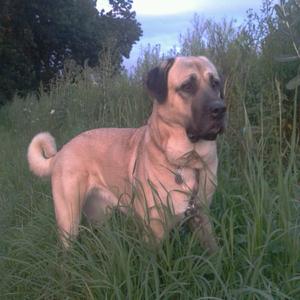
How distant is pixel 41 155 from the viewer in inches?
183

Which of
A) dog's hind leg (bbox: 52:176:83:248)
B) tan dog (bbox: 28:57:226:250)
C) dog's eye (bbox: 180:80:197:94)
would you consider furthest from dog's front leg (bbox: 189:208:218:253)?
dog's hind leg (bbox: 52:176:83:248)

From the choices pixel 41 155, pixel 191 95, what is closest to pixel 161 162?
pixel 191 95

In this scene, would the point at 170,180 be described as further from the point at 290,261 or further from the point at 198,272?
the point at 290,261

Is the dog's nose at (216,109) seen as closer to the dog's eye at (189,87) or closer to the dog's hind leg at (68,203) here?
the dog's eye at (189,87)

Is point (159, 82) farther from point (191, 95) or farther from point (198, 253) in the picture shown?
point (198, 253)

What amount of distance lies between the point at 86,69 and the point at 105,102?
1.70 m

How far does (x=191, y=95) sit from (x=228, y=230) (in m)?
0.90

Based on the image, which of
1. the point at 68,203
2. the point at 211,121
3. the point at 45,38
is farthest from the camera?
the point at 45,38

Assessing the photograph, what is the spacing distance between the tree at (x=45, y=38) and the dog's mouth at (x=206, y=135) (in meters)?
17.0

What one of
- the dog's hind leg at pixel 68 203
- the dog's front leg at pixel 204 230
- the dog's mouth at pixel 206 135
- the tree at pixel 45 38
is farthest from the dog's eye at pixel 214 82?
the tree at pixel 45 38

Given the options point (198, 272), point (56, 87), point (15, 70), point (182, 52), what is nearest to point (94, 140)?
point (198, 272)

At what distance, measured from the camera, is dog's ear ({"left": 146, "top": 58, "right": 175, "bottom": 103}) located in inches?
145

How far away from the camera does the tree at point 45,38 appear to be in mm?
21219

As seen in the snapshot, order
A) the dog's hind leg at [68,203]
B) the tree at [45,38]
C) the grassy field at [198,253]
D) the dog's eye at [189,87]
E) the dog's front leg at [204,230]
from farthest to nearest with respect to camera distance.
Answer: the tree at [45,38]
the dog's hind leg at [68,203]
the dog's eye at [189,87]
the dog's front leg at [204,230]
the grassy field at [198,253]
